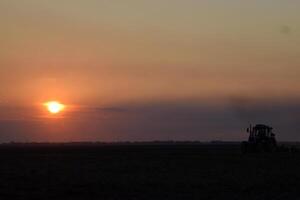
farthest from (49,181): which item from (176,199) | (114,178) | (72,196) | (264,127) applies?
(264,127)

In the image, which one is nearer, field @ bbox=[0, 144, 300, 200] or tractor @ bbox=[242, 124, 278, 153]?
field @ bbox=[0, 144, 300, 200]

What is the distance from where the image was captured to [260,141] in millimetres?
77812

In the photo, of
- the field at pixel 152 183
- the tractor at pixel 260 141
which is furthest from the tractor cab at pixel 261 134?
the field at pixel 152 183

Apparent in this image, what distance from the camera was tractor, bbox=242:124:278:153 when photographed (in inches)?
3056

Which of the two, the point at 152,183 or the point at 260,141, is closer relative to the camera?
the point at 152,183

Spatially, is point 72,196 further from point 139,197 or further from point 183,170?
point 183,170

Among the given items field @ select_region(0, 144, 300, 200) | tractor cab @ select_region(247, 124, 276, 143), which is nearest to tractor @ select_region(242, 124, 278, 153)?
tractor cab @ select_region(247, 124, 276, 143)

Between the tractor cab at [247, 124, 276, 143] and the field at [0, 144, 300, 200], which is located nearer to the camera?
the field at [0, 144, 300, 200]

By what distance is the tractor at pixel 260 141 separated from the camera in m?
77.6

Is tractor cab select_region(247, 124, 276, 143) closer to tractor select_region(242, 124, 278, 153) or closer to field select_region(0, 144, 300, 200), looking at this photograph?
tractor select_region(242, 124, 278, 153)

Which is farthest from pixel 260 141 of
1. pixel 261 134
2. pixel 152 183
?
pixel 152 183

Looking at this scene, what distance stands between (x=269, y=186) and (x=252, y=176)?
569 centimetres

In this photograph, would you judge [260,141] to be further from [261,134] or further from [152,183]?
[152,183]

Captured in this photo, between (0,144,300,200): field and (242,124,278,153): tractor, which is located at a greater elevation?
(242,124,278,153): tractor
